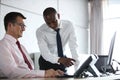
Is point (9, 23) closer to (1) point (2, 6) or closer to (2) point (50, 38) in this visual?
(2) point (50, 38)

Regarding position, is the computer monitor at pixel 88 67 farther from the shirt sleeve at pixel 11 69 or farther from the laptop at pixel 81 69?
the shirt sleeve at pixel 11 69

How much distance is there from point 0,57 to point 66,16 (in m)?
4.04

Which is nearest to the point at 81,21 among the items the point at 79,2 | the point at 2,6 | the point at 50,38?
the point at 79,2

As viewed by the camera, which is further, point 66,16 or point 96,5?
point 96,5

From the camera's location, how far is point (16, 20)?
2.11 metres

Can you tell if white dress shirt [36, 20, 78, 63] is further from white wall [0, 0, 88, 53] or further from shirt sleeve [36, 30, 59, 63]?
white wall [0, 0, 88, 53]

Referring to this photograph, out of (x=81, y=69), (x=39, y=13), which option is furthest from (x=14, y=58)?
(x=39, y=13)

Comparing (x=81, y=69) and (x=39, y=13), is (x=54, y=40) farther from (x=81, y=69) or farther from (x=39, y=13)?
(x=39, y=13)

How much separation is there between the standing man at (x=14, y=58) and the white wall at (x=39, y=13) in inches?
63.9

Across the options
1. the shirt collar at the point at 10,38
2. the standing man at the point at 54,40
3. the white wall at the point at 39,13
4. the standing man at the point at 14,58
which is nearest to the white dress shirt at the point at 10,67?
the standing man at the point at 14,58

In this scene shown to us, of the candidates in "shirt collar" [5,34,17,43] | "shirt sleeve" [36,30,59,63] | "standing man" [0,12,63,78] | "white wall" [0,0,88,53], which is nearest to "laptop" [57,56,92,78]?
"standing man" [0,12,63,78]

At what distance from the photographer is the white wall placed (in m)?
4.01

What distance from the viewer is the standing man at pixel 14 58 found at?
5.88 feet

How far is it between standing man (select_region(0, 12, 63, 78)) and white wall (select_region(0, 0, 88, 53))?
63.9 inches
